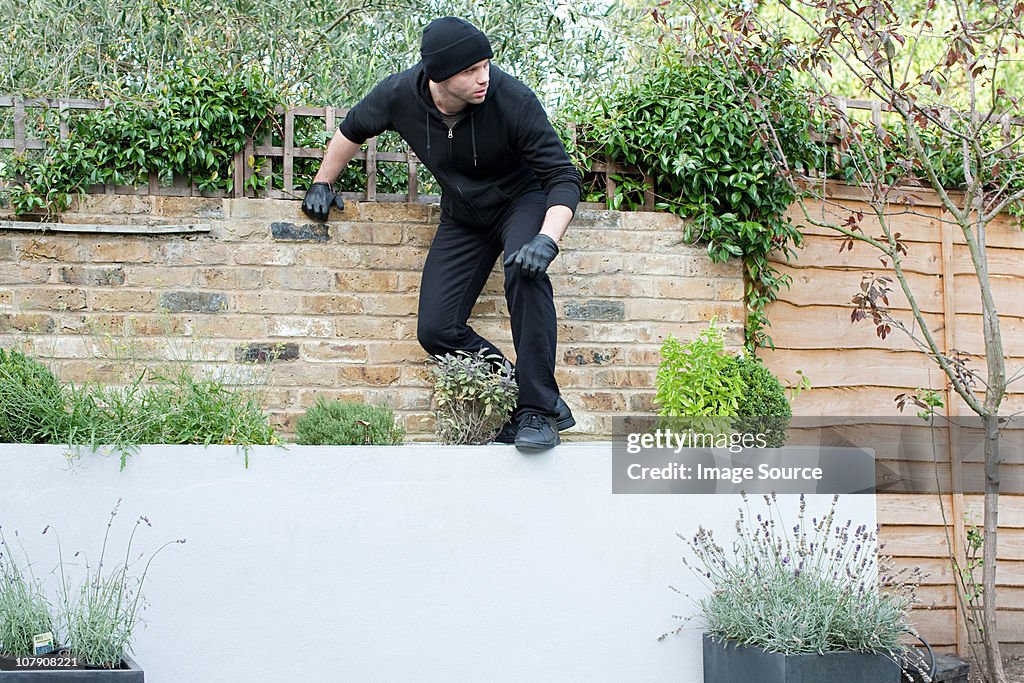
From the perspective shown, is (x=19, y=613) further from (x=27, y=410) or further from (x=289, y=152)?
(x=289, y=152)

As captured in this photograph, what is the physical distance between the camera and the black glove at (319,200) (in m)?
3.79

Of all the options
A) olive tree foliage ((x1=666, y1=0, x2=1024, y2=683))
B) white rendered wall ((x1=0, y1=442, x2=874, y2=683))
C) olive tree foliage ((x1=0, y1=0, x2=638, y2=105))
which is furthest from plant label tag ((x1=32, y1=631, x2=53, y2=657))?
olive tree foliage ((x1=666, y1=0, x2=1024, y2=683))

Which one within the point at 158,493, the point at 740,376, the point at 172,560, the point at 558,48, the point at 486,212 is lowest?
the point at 172,560

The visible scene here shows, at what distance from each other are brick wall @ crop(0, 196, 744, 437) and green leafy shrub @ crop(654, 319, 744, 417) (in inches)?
18.0

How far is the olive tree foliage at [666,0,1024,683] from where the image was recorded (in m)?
3.57

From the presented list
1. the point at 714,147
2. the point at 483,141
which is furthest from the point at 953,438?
the point at 483,141

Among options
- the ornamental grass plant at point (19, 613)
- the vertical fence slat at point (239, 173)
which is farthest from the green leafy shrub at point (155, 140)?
the ornamental grass plant at point (19, 613)

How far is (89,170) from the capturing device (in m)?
3.74

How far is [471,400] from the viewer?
3.31 metres

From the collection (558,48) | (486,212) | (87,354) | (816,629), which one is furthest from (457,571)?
(558,48)

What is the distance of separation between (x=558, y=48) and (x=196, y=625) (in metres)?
2.85

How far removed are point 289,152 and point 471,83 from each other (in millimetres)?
1013

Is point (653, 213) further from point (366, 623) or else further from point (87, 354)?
point (87, 354)

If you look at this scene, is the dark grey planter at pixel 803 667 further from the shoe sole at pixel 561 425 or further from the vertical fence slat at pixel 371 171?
the vertical fence slat at pixel 371 171
